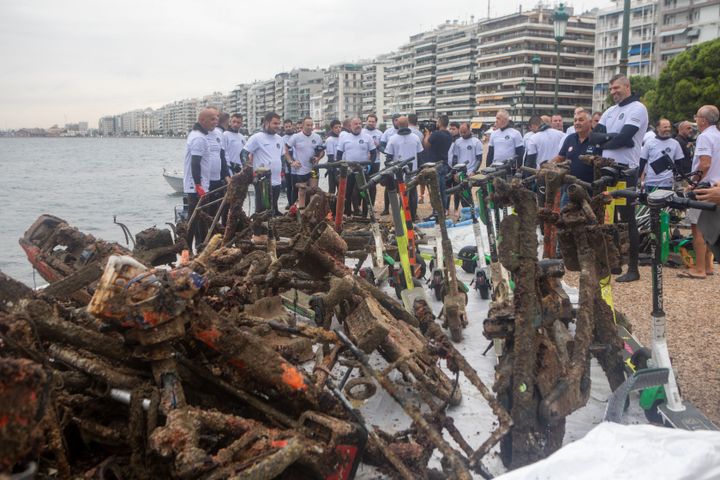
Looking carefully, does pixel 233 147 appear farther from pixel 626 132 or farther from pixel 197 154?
pixel 626 132

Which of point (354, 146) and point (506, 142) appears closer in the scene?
point (506, 142)

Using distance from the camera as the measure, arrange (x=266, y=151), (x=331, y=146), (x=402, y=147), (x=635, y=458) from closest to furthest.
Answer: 1. (x=635, y=458)
2. (x=266, y=151)
3. (x=402, y=147)
4. (x=331, y=146)

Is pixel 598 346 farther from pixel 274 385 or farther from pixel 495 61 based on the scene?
pixel 495 61

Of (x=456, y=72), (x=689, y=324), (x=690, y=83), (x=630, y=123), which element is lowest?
(x=689, y=324)

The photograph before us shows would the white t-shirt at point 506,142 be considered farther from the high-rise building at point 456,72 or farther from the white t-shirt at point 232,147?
the high-rise building at point 456,72

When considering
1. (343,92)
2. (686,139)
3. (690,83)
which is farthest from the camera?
(343,92)

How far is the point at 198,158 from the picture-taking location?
821 cm

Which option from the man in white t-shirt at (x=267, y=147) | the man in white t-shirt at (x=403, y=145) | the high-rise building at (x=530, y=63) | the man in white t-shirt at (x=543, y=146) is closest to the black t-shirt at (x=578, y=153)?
the man in white t-shirt at (x=543, y=146)

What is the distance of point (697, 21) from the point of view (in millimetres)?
72312

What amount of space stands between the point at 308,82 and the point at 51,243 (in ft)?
606

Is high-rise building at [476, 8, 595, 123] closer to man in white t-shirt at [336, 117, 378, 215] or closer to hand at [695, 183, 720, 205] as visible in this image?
man in white t-shirt at [336, 117, 378, 215]

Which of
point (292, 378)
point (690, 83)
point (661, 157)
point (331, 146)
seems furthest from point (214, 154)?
point (690, 83)

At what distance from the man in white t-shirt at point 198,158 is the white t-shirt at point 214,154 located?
0.09 metres

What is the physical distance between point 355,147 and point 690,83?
3291cm
